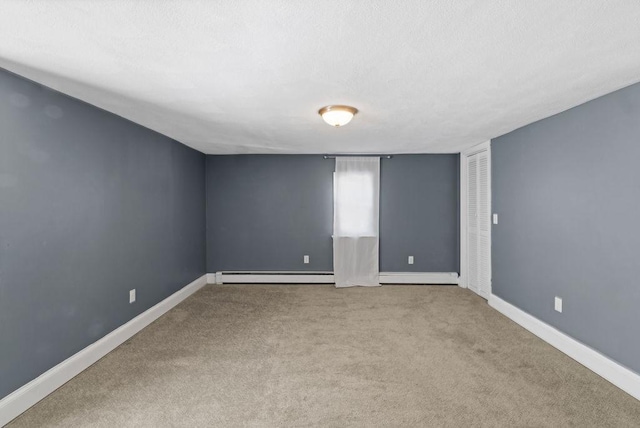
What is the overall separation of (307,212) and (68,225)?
345 cm

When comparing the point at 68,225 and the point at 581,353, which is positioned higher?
the point at 68,225

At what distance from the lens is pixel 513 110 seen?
2.94 metres

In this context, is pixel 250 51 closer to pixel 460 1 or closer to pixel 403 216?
pixel 460 1

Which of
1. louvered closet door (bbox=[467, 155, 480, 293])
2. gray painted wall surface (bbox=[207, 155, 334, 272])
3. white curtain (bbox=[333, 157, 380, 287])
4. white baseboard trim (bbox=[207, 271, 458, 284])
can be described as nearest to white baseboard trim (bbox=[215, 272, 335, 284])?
white baseboard trim (bbox=[207, 271, 458, 284])

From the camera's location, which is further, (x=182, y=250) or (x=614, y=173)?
(x=182, y=250)

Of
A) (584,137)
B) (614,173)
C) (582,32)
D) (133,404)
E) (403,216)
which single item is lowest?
(133,404)

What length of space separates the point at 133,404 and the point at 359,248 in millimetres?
3794

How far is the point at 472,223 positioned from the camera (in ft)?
16.3

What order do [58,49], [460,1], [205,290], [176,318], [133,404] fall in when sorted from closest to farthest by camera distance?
[460,1] → [58,49] → [133,404] → [176,318] → [205,290]

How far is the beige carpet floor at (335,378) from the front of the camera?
6.79 feet

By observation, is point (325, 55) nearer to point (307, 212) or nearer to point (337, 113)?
point (337, 113)

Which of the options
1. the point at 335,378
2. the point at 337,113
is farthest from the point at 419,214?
the point at 335,378

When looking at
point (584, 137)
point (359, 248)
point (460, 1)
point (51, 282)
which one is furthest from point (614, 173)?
point (51, 282)

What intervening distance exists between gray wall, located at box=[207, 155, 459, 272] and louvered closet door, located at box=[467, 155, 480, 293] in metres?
0.38
